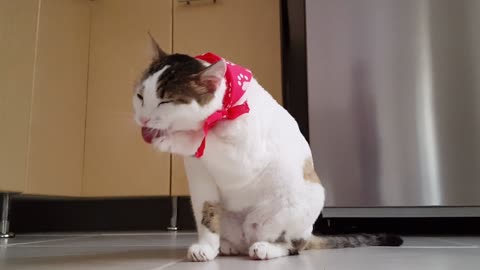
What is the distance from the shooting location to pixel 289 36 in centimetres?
189

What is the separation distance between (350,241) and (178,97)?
0.58 meters

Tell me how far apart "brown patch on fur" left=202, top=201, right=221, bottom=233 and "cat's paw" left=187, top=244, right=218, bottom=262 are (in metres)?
0.04

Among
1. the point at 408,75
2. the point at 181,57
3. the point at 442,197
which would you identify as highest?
the point at 408,75

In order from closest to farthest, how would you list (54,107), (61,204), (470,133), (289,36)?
(470,133) < (54,107) < (289,36) < (61,204)

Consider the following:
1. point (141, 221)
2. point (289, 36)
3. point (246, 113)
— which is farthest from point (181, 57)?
point (141, 221)

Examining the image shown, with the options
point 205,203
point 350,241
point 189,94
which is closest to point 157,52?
point 189,94

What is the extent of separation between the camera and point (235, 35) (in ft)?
5.71

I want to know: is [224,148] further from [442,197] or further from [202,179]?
[442,197]

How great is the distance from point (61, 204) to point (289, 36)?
1330 millimetres

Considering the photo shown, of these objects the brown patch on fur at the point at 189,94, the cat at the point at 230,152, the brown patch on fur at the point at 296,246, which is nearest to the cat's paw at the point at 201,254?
the cat at the point at 230,152

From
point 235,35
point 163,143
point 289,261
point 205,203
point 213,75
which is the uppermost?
point 235,35

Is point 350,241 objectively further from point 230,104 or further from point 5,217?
point 5,217

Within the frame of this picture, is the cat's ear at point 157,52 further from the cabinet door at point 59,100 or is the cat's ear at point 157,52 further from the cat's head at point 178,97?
the cabinet door at point 59,100

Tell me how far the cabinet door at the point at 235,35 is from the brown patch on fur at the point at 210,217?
0.90 metres
